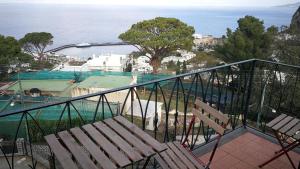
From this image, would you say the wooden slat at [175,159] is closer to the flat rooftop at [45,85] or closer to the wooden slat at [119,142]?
the wooden slat at [119,142]

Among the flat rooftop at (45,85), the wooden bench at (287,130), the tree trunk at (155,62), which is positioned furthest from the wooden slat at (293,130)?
the tree trunk at (155,62)

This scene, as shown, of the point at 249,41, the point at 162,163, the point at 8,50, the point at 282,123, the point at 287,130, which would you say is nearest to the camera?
the point at 162,163

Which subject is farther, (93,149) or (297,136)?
(297,136)

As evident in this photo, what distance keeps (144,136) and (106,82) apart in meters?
15.5

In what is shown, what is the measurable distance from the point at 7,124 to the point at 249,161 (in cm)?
1110

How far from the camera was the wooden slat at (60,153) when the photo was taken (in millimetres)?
1601

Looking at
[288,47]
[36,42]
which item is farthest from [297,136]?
[36,42]

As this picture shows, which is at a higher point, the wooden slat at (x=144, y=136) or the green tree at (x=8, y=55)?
the wooden slat at (x=144, y=136)

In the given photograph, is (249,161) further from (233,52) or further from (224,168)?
(233,52)

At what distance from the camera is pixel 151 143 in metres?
1.90

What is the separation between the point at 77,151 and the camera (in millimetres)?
1741

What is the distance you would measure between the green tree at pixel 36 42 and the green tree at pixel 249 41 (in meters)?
23.8

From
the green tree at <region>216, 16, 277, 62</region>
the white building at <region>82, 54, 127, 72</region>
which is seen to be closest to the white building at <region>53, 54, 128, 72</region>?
the white building at <region>82, 54, 127, 72</region>

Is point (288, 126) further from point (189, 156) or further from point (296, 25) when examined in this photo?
point (296, 25)
